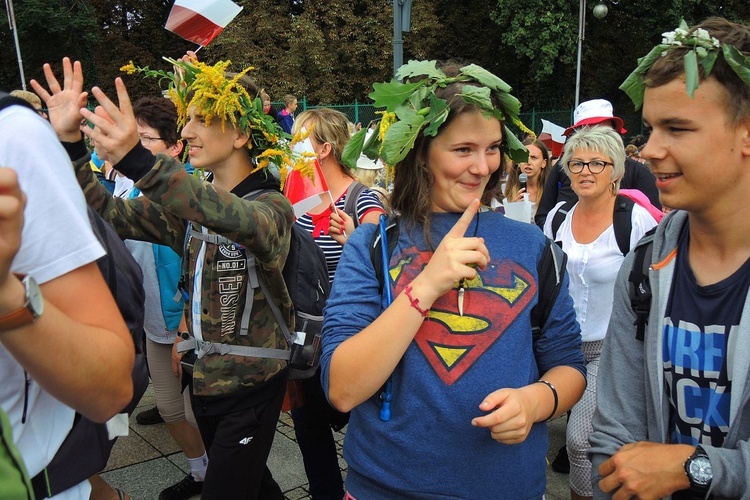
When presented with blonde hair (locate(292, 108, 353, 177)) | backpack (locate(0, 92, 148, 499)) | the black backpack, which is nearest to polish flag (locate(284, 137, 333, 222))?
blonde hair (locate(292, 108, 353, 177))

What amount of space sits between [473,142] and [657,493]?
3.45 ft

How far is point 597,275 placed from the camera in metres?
3.56

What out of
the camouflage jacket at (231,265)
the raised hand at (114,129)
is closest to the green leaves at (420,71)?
the camouflage jacket at (231,265)

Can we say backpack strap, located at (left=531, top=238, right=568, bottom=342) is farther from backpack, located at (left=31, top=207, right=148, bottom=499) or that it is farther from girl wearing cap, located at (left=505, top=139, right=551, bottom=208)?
girl wearing cap, located at (left=505, top=139, right=551, bottom=208)

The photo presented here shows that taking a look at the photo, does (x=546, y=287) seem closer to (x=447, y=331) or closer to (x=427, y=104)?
(x=447, y=331)

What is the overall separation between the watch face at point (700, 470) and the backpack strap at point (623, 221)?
2117 mm

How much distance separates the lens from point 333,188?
13.2ft

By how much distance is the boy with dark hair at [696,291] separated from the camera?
1582 mm

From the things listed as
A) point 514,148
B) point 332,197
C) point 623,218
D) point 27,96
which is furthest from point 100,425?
point 27,96

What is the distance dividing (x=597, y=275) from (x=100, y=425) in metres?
2.84

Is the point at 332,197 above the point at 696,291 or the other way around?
the other way around

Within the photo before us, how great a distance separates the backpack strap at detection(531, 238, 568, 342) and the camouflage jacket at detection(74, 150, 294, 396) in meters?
1.03

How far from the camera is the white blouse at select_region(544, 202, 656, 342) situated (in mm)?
3545

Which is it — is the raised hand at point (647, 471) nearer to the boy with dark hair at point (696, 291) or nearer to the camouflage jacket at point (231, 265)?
the boy with dark hair at point (696, 291)
